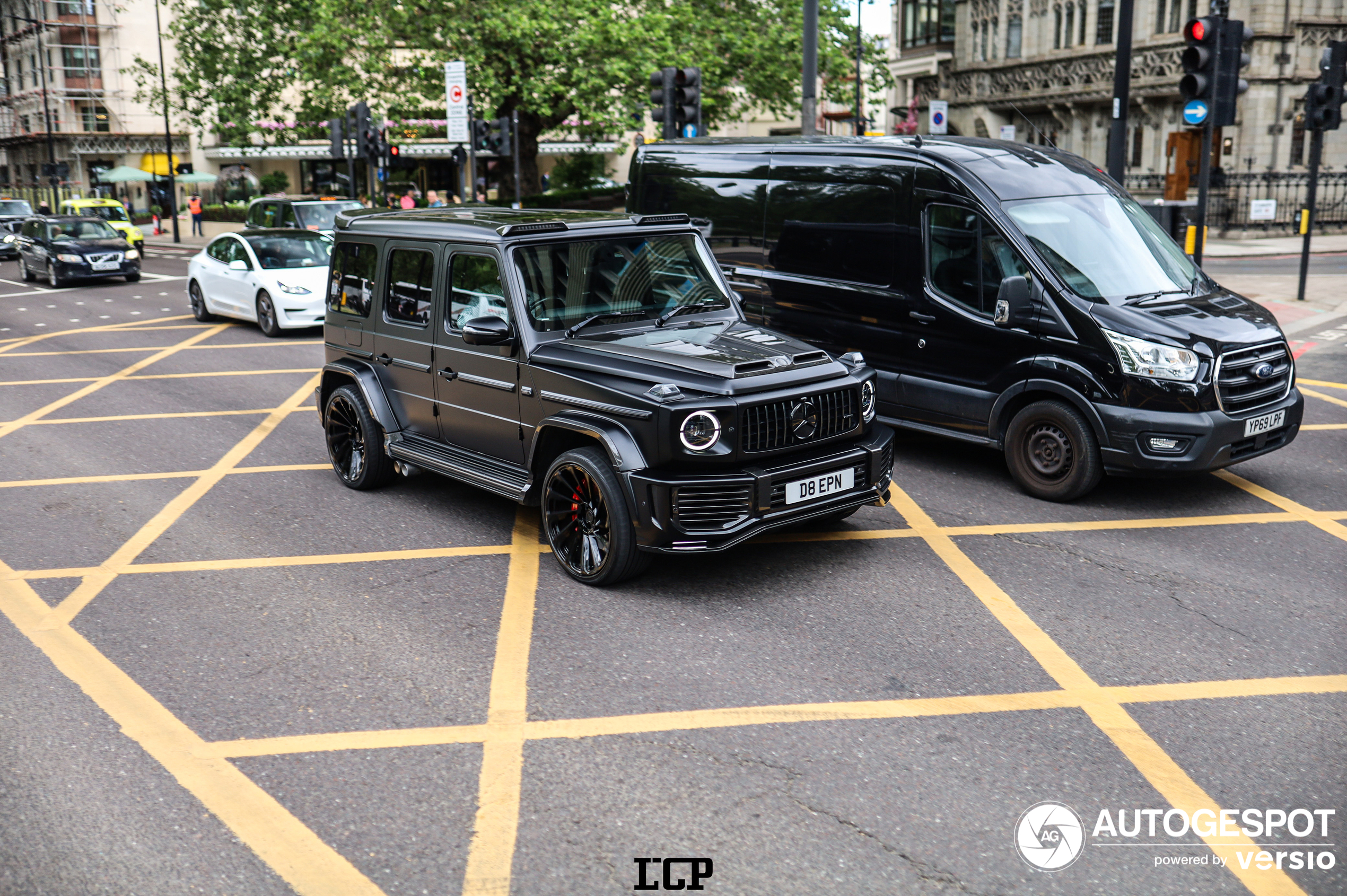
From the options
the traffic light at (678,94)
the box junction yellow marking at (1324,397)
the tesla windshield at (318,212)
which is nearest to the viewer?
the box junction yellow marking at (1324,397)

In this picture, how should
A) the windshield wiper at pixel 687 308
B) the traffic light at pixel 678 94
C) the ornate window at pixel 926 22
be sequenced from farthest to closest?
the ornate window at pixel 926 22 → the traffic light at pixel 678 94 → the windshield wiper at pixel 687 308

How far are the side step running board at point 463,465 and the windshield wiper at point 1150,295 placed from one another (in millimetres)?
3944

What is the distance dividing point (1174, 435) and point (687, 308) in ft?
9.80

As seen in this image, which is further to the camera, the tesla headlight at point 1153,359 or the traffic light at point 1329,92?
the traffic light at point 1329,92

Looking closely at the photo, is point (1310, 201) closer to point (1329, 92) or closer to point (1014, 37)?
point (1329, 92)

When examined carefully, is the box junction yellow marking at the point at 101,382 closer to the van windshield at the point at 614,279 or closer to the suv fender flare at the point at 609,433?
the van windshield at the point at 614,279

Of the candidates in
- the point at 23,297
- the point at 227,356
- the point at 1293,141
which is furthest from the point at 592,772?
the point at 1293,141

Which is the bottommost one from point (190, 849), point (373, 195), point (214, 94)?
point (190, 849)

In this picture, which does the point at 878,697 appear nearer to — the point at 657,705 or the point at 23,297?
the point at 657,705

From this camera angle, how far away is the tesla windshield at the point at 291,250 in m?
16.8

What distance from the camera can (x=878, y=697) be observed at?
480 centimetres

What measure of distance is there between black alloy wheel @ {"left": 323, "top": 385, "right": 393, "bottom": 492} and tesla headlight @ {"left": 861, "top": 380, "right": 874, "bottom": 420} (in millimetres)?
3228

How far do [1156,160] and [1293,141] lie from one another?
4949 mm

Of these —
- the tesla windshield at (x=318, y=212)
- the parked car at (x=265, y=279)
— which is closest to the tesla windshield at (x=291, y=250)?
the parked car at (x=265, y=279)
